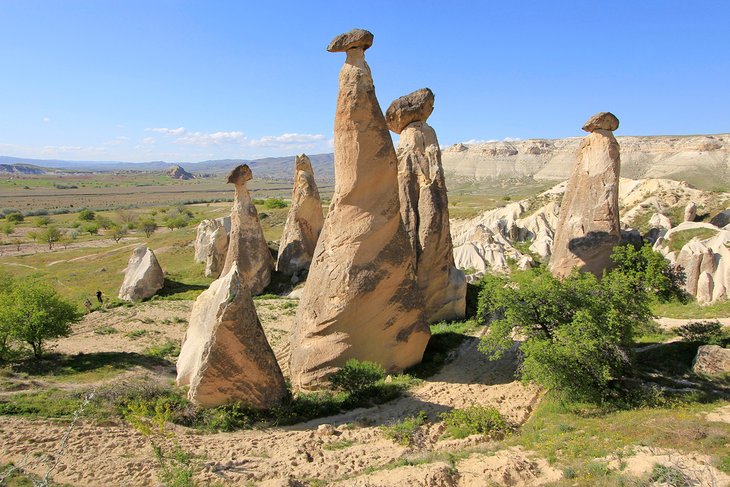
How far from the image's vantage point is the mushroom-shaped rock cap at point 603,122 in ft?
→ 54.5

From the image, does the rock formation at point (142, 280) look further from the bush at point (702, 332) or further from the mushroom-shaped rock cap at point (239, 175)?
the bush at point (702, 332)

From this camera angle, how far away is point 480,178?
109000 mm

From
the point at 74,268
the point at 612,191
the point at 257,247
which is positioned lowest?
the point at 74,268

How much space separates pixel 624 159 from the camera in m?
84.4

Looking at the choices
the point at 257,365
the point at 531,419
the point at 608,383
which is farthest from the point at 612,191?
the point at 257,365

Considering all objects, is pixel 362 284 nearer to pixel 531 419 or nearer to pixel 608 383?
pixel 531 419

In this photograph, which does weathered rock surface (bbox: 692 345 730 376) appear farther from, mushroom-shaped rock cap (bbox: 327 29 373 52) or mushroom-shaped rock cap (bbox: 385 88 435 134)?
mushroom-shaped rock cap (bbox: 327 29 373 52)

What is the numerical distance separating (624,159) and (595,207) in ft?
261

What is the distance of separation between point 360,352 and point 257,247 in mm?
11807

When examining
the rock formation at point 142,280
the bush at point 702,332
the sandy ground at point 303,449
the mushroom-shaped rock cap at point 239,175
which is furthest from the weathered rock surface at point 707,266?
the rock formation at point 142,280

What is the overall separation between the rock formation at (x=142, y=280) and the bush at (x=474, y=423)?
1646cm

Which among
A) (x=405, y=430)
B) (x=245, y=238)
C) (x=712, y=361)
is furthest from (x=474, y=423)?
(x=245, y=238)

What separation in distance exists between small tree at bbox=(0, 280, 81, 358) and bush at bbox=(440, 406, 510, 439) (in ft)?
33.9

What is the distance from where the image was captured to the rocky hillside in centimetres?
7106
